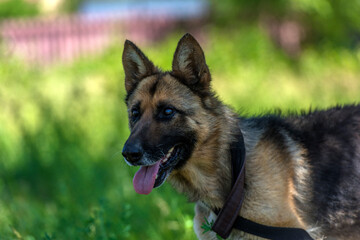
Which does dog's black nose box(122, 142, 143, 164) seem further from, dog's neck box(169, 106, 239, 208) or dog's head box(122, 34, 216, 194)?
dog's neck box(169, 106, 239, 208)

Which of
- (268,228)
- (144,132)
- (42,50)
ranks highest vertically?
(144,132)

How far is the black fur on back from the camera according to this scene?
3.02 m

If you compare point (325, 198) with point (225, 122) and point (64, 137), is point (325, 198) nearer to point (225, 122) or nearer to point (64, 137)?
point (225, 122)

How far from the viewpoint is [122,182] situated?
16.9 ft

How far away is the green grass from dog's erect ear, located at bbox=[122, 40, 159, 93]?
0.58 metres

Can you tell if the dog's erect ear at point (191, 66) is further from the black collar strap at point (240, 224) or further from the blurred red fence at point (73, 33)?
the blurred red fence at point (73, 33)

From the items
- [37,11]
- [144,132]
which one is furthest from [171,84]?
[37,11]

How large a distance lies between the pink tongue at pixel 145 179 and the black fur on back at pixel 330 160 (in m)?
0.84

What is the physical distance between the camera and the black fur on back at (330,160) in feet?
9.91

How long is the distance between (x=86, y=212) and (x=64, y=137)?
5.73 ft

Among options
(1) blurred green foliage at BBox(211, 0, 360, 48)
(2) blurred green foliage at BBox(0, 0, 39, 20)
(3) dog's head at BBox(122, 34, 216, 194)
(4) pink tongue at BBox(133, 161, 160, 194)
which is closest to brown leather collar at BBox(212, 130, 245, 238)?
(3) dog's head at BBox(122, 34, 216, 194)

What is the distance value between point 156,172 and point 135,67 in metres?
0.91

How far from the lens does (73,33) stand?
653 inches

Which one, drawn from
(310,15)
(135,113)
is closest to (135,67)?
(135,113)
